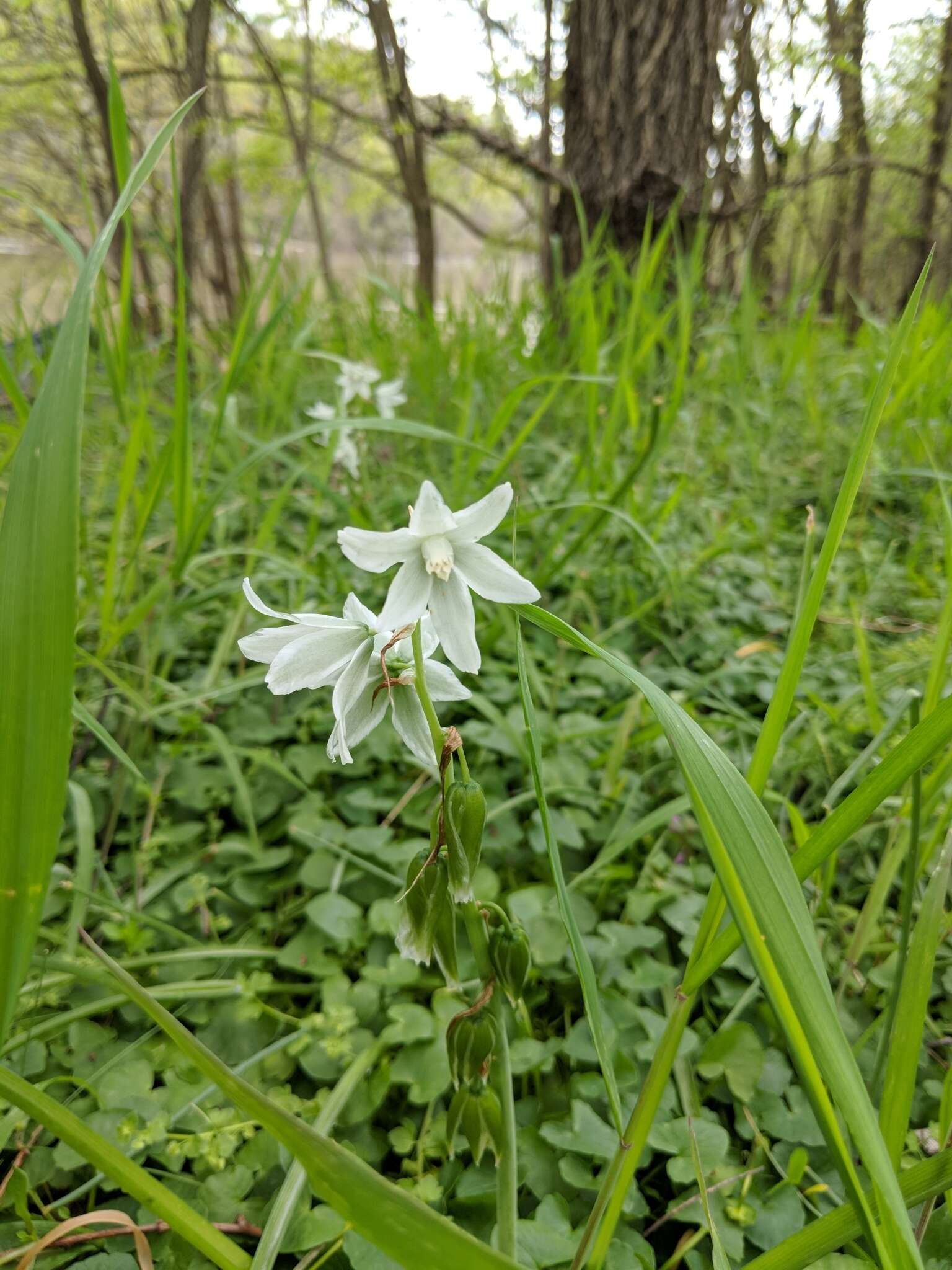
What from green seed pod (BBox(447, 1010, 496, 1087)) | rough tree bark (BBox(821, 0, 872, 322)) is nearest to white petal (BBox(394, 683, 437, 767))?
green seed pod (BBox(447, 1010, 496, 1087))

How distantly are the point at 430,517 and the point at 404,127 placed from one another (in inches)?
184

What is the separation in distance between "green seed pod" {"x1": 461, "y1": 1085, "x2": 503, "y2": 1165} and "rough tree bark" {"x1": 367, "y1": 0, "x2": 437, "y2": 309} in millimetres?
3751

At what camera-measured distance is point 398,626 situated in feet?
1.88

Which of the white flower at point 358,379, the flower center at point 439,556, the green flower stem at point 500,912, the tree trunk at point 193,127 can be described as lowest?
the green flower stem at point 500,912

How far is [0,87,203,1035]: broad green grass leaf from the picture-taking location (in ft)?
1.44

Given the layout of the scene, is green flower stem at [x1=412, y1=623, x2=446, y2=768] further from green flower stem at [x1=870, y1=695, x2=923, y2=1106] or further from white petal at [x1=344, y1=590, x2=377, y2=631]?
green flower stem at [x1=870, y1=695, x2=923, y2=1106]

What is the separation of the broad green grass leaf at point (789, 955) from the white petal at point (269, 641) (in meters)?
0.27

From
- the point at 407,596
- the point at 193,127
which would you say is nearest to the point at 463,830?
the point at 407,596

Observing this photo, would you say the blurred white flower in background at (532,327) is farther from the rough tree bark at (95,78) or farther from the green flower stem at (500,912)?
the green flower stem at (500,912)

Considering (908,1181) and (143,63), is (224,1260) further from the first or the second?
(143,63)

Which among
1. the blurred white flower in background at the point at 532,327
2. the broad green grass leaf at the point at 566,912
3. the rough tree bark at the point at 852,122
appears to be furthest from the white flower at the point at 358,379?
the rough tree bark at the point at 852,122

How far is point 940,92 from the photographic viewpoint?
7.19m

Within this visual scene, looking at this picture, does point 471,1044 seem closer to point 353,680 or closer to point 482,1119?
point 482,1119

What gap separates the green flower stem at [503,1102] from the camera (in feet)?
1.98
